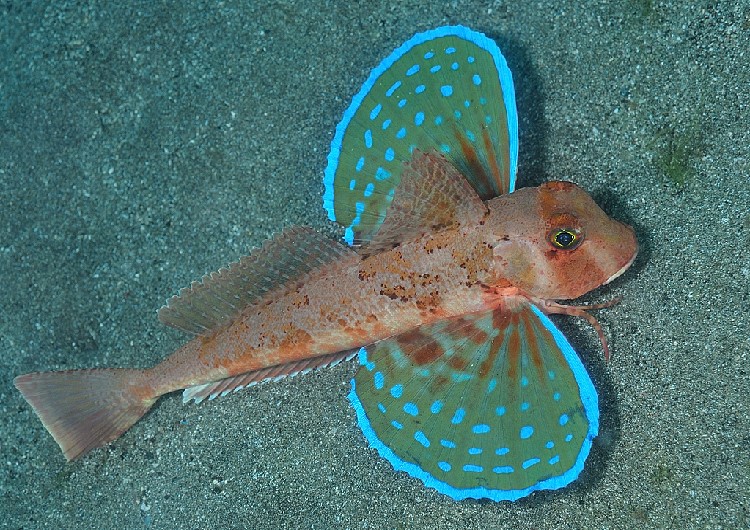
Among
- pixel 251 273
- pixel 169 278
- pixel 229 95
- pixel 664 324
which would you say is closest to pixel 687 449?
pixel 664 324

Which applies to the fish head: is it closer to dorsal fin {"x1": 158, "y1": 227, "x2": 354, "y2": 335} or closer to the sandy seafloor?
the sandy seafloor

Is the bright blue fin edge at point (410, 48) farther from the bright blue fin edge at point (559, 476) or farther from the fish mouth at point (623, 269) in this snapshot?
the bright blue fin edge at point (559, 476)

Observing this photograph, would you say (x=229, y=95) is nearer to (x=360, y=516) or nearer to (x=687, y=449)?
(x=360, y=516)

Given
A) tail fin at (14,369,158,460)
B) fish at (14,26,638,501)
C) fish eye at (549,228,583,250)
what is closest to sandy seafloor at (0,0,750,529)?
tail fin at (14,369,158,460)

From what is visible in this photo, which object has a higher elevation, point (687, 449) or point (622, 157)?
point (622, 157)

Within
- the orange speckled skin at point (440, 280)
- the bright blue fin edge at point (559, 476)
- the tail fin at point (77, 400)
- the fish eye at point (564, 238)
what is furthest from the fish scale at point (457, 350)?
the tail fin at point (77, 400)

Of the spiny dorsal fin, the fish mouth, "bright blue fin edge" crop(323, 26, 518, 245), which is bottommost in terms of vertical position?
the fish mouth
